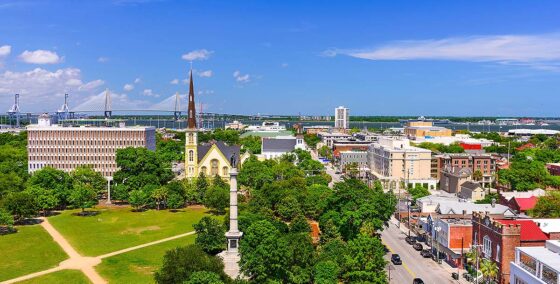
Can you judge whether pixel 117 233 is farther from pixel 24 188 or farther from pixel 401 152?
pixel 401 152

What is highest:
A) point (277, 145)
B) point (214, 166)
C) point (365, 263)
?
point (277, 145)

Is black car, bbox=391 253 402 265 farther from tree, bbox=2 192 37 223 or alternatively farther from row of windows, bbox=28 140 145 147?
row of windows, bbox=28 140 145 147

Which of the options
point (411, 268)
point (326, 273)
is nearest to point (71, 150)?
point (411, 268)

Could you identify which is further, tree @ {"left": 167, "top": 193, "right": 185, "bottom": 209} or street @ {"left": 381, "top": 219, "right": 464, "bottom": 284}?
tree @ {"left": 167, "top": 193, "right": 185, "bottom": 209}

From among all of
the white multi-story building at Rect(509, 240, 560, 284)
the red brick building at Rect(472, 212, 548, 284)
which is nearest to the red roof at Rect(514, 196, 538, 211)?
the red brick building at Rect(472, 212, 548, 284)

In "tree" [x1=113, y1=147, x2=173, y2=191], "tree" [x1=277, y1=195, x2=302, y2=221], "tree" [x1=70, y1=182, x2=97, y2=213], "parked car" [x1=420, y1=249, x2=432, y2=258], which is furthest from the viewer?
"tree" [x1=113, y1=147, x2=173, y2=191]

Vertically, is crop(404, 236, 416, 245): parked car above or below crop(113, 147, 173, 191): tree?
below

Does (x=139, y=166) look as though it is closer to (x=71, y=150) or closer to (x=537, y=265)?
(x=71, y=150)
